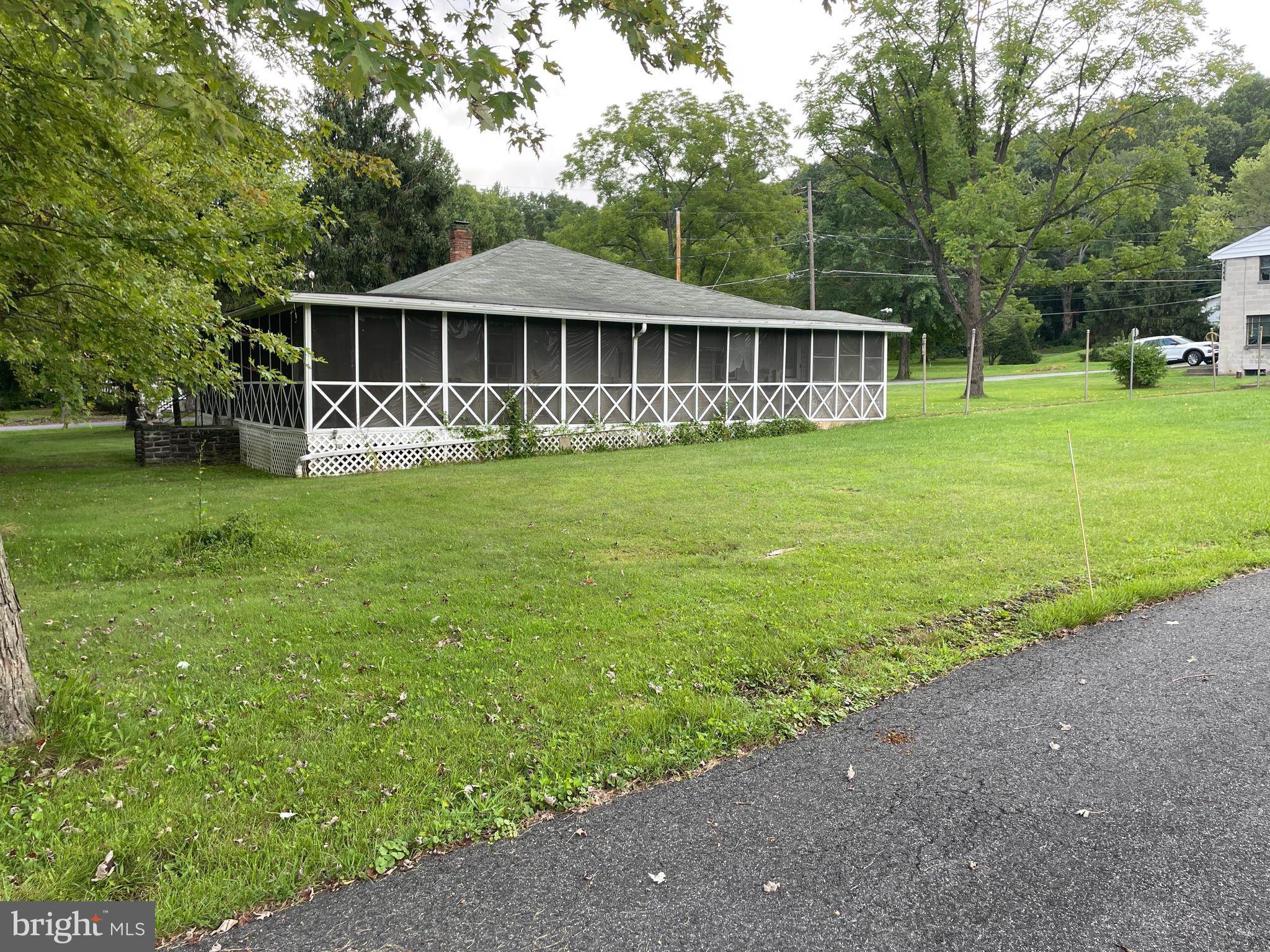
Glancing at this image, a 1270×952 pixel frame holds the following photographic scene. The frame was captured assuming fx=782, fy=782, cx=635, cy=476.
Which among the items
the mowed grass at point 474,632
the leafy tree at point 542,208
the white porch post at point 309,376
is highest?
the leafy tree at point 542,208

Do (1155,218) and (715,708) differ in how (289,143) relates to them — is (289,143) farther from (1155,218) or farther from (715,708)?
(1155,218)

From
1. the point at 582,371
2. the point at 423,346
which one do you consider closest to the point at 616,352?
the point at 582,371

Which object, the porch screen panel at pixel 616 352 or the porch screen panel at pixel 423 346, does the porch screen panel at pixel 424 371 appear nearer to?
the porch screen panel at pixel 423 346

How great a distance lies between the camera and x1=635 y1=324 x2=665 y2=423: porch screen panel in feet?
56.9

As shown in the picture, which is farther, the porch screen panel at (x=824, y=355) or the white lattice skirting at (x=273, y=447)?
the porch screen panel at (x=824, y=355)

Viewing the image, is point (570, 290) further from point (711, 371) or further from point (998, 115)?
point (998, 115)

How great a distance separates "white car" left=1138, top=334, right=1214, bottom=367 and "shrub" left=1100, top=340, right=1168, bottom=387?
6.06 metres

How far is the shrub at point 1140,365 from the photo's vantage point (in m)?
24.3

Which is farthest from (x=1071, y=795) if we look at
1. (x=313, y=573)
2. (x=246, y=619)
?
(x=313, y=573)

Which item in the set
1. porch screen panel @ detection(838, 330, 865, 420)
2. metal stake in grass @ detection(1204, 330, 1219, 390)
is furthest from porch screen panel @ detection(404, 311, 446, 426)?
metal stake in grass @ detection(1204, 330, 1219, 390)

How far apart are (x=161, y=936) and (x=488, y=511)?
6.88 metres

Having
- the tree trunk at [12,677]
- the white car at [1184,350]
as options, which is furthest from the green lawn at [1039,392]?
the tree trunk at [12,677]

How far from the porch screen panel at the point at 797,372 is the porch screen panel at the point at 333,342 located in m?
10.4

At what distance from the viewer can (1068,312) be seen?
51938 millimetres
